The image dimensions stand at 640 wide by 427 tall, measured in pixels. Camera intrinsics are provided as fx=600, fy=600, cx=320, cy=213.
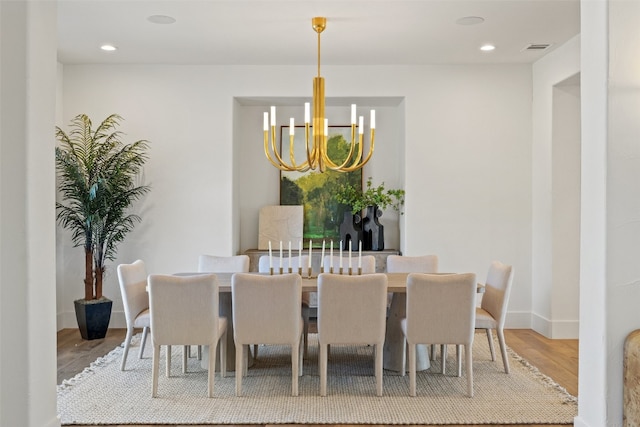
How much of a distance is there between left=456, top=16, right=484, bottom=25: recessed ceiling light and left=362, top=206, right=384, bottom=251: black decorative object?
226 cm

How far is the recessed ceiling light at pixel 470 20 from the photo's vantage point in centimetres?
467

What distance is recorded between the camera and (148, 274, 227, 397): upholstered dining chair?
3.88 meters

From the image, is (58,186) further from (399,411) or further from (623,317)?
(623,317)

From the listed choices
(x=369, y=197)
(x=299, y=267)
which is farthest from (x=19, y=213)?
(x=369, y=197)

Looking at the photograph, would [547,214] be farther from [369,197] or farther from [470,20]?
[470,20]

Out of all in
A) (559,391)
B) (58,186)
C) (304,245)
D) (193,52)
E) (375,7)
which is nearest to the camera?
(559,391)

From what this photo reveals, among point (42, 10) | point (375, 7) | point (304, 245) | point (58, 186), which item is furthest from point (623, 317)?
point (58, 186)

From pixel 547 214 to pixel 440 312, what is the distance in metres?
→ 2.51

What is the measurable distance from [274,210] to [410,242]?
1.56 meters

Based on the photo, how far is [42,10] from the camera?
2.92 meters

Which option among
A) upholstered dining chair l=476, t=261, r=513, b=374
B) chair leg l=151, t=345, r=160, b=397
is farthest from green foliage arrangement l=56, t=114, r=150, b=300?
upholstered dining chair l=476, t=261, r=513, b=374

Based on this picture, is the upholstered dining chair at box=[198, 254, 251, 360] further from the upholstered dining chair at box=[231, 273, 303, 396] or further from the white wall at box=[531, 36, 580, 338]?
the white wall at box=[531, 36, 580, 338]

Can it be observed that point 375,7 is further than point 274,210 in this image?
No

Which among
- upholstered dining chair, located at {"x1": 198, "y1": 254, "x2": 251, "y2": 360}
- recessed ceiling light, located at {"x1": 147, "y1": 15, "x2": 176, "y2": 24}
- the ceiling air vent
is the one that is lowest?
upholstered dining chair, located at {"x1": 198, "y1": 254, "x2": 251, "y2": 360}
